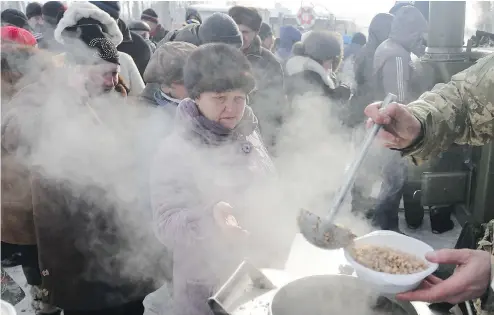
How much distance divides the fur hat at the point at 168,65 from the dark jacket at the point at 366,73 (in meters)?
2.58

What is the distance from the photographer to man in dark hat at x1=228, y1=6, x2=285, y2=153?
4188 mm

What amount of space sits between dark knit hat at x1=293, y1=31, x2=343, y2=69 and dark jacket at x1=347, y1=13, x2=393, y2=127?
33cm

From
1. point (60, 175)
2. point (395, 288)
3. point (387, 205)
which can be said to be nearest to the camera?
point (395, 288)

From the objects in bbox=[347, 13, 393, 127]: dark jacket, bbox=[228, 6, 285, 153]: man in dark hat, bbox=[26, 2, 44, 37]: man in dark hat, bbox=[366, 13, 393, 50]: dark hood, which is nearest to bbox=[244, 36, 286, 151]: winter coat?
bbox=[228, 6, 285, 153]: man in dark hat

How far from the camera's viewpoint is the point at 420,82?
421 centimetres

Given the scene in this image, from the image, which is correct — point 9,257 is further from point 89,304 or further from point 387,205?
point 387,205

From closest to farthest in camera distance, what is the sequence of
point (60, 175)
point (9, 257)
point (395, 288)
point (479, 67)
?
point (395, 288), point (479, 67), point (60, 175), point (9, 257)

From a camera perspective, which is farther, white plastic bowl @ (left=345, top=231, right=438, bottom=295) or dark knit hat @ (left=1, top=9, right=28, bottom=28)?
dark knit hat @ (left=1, top=9, right=28, bottom=28)

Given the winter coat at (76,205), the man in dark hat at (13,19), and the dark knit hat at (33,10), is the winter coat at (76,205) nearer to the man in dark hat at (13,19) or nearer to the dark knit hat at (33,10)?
the man in dark hat at (13,19)

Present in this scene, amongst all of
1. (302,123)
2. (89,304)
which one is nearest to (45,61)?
(89,304)

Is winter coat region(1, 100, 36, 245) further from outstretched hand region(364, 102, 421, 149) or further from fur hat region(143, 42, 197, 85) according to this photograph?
outstretched hand region(364, 102, 421, 149)

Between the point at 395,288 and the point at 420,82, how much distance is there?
10.6ft

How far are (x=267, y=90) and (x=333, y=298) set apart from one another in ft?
9.37

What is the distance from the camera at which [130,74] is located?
3943 mm
